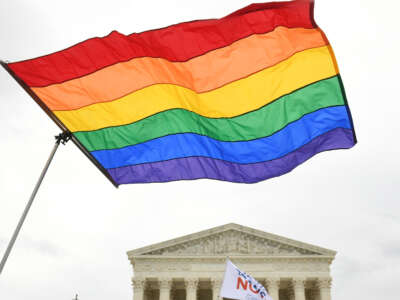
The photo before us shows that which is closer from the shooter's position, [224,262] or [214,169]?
[214,169]

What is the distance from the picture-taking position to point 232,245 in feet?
153

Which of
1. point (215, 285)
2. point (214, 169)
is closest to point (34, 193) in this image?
point (214, 169)

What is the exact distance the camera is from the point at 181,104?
784cm

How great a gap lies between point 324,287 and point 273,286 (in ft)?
17.0

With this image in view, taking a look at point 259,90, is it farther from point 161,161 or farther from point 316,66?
point 161,161

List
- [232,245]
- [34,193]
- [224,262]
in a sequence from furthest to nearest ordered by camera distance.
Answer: [232,245] < [224,262] < [34,193]

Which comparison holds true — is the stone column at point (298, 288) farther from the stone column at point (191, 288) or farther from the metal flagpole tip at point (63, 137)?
the metal flagpole tip at point (63, 137)

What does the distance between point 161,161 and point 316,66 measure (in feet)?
10.3

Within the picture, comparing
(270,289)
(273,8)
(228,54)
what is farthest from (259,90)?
(270,289)

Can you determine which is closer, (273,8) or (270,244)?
(273,8)

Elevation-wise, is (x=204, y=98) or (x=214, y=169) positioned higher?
(x=204, y=98)

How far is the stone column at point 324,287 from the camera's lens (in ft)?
144

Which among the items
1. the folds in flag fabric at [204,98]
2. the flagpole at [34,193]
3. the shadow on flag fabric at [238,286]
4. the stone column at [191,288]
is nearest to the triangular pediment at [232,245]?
the stone column at [191,288]

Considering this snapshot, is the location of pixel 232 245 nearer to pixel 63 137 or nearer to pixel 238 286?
pixel 238 286
